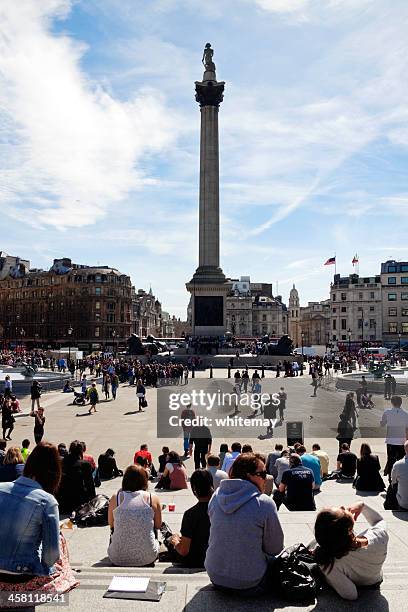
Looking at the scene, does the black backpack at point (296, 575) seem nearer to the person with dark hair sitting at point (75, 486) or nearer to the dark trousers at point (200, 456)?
the person with dark hair sitting at point (75, 486)

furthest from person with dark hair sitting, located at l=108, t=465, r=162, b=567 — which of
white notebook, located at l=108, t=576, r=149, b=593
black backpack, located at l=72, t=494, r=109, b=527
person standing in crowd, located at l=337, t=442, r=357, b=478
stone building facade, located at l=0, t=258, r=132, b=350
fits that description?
stone building facade, located at l=0, t=258, r=132, b=350

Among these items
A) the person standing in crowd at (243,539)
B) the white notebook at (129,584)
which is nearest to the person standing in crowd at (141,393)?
the white notebook at (129,584)

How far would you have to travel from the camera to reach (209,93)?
6844 centimetres

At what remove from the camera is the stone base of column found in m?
64.4

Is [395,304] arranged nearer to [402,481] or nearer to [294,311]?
[294,311]

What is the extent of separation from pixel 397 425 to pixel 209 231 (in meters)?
55.9

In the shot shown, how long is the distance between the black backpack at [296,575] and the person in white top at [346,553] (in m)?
0.14

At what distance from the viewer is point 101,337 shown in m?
115

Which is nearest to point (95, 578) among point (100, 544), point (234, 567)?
point (234, 567)

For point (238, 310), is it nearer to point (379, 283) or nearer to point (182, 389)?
point (379, 283)

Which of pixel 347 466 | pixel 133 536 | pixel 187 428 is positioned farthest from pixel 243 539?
pixel 187 428

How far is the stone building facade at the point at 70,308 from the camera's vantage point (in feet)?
375

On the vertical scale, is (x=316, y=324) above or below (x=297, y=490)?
above

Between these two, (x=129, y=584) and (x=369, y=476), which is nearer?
(x=129, y=584)
